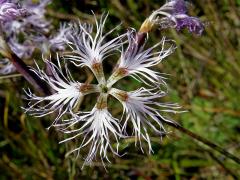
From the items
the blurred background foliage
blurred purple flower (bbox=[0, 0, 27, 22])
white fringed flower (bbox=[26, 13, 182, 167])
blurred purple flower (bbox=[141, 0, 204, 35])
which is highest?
blurred purple flower (bbox=[0, 0, 27, 22])

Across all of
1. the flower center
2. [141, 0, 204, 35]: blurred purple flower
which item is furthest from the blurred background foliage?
the flower center

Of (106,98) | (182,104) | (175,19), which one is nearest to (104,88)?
(106,98)

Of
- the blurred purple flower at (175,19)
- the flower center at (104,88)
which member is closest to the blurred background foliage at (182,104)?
the blurred purple flower at (175,19)

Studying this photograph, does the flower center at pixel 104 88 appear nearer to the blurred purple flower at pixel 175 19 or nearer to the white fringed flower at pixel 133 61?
the white fringed flower at pixel 133 61

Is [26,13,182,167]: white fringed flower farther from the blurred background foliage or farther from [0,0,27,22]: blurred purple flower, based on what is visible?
the blurred background foliage

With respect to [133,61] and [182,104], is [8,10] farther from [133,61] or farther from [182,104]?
[182,104]

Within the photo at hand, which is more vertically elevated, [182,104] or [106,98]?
[106,98]

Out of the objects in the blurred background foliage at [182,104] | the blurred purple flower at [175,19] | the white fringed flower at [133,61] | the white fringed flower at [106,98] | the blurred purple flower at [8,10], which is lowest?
the blurred background foliage at [182,104]

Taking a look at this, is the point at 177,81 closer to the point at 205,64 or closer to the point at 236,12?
the point at 205,64
